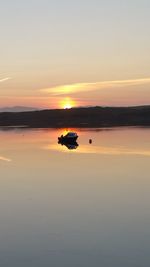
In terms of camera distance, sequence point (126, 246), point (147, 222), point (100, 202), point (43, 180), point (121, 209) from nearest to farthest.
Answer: point (126, 246) < point (147, 222) < point (121, 209) < point (100, 202) < point (43, 180)

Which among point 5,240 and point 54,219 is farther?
point 54,219

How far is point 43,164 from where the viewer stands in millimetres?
39750

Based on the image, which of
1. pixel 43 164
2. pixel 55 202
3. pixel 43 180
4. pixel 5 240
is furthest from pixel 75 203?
pixel 43 164

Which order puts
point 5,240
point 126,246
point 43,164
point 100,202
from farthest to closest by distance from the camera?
1. point 43,164
2. point 100,202
3. point 5,240
4. point 126,246

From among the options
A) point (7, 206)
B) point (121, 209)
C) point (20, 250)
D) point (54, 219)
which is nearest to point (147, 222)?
point (121, 209)

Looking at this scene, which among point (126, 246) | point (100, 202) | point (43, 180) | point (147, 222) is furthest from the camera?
point (43, 180)

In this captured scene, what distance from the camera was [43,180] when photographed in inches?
1176

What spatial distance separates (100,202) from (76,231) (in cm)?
507

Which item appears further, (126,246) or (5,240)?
(5,240)

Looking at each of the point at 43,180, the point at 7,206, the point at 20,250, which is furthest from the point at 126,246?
the point at 43,180

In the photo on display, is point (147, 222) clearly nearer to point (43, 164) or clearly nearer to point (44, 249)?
point (44, 249)

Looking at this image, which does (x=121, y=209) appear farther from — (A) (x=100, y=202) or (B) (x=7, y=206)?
(B) (x=7, y=206)

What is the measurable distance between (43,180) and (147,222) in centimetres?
1318

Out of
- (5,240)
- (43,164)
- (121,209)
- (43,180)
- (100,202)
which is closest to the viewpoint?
(5,240)
